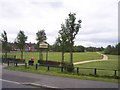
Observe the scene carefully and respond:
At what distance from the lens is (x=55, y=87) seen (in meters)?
14.8

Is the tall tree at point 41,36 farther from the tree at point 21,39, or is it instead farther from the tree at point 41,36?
the tree at point 21,39

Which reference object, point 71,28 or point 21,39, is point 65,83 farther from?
point 21,39

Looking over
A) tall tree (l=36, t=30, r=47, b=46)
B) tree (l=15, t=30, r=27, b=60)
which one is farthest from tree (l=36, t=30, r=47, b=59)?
tree (l=15, t=30, r=27, b=60)

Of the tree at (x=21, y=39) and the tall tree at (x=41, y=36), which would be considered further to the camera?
the tree at (x=21, y=39)

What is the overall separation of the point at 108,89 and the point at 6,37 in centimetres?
4281

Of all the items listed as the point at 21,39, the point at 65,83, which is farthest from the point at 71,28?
the point at 21,39

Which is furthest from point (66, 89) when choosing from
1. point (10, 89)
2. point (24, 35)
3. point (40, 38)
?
point (24, 35)

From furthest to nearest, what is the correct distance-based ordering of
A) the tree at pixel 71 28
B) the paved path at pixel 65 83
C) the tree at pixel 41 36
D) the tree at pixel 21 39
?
the tree at pixel 21 39 → the tree at pixel 41 36 → the tree at pixel 71 28 → the paved path at pixel 65 83

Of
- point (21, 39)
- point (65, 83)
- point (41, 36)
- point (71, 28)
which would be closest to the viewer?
point (65, 83)

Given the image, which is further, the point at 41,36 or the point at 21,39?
the point at 21,39

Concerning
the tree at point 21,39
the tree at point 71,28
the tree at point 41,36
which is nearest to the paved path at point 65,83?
the tree at point 71,28

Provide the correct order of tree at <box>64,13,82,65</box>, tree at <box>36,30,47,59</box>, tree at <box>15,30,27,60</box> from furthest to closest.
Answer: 1. tree at <box>15,30,27,60</box>
2. tree at <box>36,30,47,59</box>
3. tree at <box>64,13,82,65</box>

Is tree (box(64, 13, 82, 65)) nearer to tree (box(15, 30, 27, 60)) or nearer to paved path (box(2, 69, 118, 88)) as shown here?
paved path (box(2, 69, 118, 88))

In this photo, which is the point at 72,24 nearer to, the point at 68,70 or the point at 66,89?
the point at 68,70
